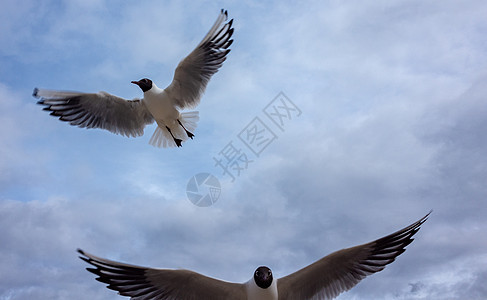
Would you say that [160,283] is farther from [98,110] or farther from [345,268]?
[98,110]

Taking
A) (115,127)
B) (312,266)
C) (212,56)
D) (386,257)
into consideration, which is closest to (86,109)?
(115,127)

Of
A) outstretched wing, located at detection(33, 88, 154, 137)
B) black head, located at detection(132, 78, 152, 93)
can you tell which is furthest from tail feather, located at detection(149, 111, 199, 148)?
black head, located at detection(132, 78, 152, 93)

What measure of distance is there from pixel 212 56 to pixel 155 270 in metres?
3.17

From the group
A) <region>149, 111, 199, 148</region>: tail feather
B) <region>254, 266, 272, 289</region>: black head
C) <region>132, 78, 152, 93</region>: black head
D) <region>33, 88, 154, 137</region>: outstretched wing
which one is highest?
<region>132, 78, 152, 93</region>: black head

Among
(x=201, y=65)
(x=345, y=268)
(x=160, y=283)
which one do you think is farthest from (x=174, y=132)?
(x=345, y=268)

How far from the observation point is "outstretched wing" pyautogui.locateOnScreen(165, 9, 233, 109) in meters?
6.49

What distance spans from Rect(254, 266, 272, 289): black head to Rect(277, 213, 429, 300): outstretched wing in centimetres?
19

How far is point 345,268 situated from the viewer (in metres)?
4.69

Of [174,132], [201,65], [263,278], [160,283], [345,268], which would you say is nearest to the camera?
[160,283]

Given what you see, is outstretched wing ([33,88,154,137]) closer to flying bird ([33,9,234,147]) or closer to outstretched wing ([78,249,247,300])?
flying bird ([33,9,234,147])

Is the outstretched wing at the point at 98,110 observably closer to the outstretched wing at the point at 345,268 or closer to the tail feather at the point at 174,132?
the tail feather at the point at 174,132

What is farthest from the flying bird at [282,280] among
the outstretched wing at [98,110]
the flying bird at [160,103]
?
the outstretched wing at [98,110]

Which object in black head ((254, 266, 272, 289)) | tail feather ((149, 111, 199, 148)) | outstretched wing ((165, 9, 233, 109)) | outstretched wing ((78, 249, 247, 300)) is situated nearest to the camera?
outstretched wing ((78, 249, 247, 300))

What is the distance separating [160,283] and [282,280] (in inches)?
42.9
